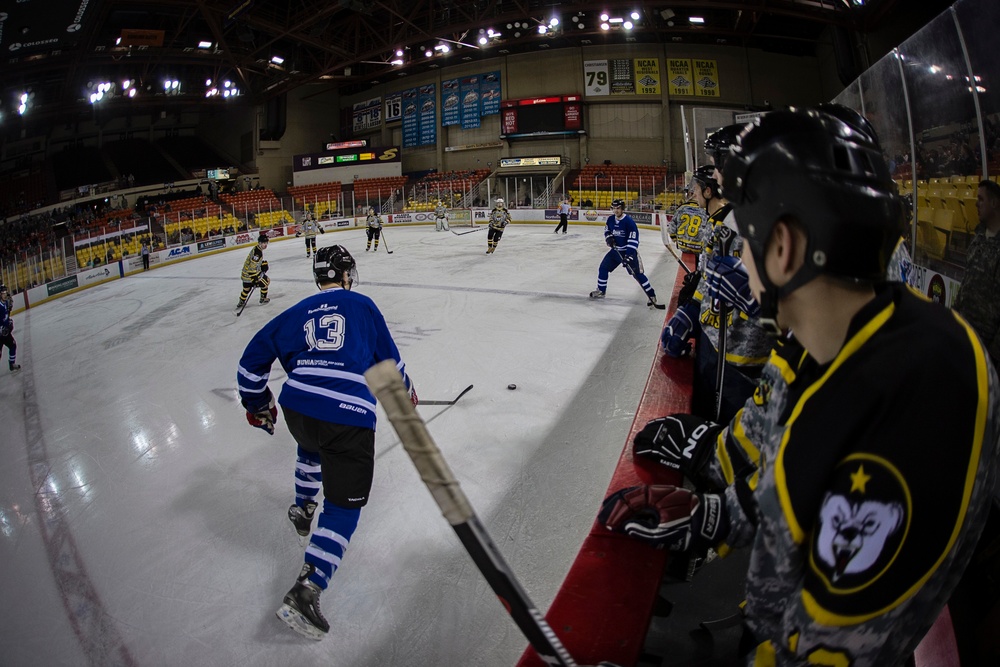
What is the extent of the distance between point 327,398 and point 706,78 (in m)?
29.5

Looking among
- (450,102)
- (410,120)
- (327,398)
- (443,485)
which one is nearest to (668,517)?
(443,485)

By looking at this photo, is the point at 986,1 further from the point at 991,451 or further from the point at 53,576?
the point at 53,576

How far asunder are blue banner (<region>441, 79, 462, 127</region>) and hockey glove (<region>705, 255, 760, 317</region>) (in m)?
30.4

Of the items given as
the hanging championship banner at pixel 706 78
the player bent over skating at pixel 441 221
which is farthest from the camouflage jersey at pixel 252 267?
the hanging championship banner at pixel 706 78

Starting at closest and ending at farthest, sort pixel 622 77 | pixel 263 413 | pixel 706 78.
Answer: pixel 263 413, pixel 706 78, pixel 622 77

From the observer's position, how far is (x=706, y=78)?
26516 mm

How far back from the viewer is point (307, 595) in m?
2.41

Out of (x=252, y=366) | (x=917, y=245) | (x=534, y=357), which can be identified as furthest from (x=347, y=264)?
(x=917, y=245)

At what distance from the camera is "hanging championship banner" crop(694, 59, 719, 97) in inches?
1042

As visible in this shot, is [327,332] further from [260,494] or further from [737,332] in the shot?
[737,332]

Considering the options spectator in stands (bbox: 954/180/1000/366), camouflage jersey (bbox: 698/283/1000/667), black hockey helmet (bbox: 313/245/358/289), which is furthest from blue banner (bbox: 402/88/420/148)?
camouflage jersey (bbox: 698/283/1000/667)

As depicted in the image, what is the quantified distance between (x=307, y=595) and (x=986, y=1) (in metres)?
4.74

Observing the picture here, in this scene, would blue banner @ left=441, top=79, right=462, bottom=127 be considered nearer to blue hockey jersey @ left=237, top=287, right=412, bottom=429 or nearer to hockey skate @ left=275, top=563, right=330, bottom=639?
blue hockey jersey @ left=237, top=287, right=412, bottom=429

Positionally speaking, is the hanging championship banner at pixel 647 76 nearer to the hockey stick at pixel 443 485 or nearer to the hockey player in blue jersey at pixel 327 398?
the hockey player in blue jersey at pixel 327 398
